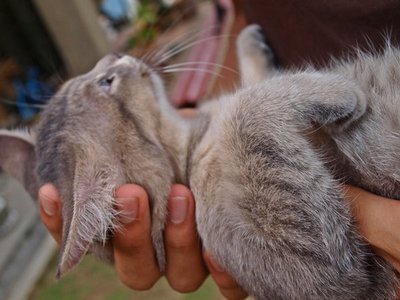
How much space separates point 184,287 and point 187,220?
0.30 m

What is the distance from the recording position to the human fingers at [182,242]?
4.14 ft

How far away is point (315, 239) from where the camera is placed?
106 cm

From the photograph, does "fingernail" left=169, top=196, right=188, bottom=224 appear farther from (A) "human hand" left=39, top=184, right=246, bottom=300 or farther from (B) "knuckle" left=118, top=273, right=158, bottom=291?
(B) "knuckle" left=118, top=273, right=158, bottom=291

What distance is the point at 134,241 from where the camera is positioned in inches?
49.5

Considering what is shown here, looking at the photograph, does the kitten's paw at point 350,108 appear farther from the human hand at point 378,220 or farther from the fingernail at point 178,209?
the fingernail at point 178,209

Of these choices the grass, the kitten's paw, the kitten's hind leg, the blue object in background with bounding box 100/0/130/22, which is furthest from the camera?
the blue object in background with bounding box 100/0/130/22

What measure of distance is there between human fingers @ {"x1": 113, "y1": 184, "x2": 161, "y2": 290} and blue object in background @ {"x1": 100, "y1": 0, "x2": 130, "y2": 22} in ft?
14.4

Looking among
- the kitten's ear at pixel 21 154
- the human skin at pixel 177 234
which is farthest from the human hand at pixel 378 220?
the kitten's ear at pixel 21 154

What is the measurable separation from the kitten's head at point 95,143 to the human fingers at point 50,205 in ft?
0.08

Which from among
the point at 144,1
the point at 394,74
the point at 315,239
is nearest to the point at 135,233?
the point at 315,239

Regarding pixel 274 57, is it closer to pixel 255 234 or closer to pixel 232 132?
pixel 232 132

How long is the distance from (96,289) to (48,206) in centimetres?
158

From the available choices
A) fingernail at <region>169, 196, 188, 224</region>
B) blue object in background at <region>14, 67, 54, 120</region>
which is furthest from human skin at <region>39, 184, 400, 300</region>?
blue object in background at <region>14, 67, 54, 120</region>

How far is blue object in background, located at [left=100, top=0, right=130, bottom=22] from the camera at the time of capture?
542 cm
